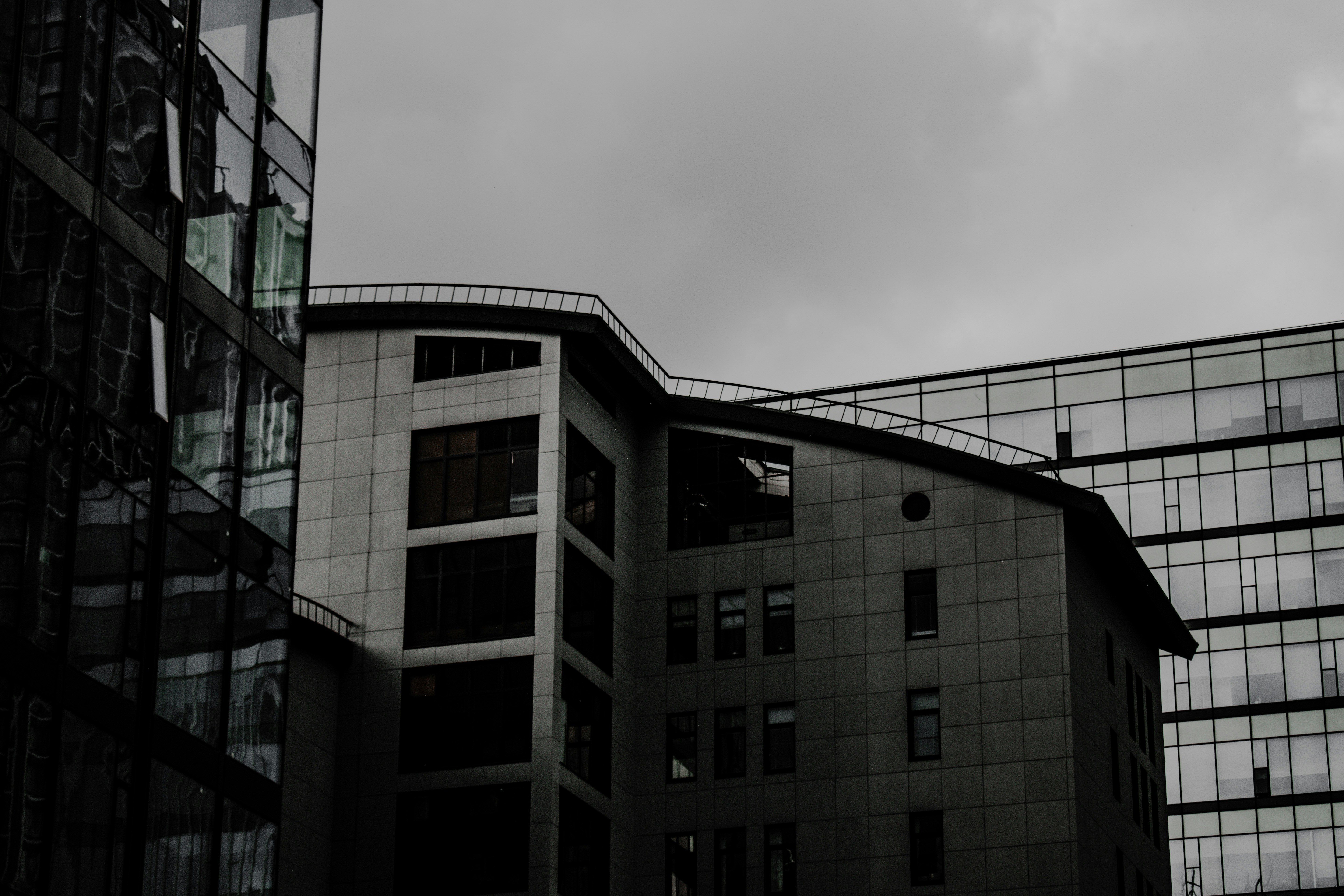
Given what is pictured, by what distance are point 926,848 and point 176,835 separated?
120 feet

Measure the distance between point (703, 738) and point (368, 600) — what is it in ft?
37.9

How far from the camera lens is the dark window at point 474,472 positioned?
61.7 m

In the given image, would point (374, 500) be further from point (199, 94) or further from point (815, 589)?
point (199, 94)

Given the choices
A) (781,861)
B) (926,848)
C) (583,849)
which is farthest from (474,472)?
(926,848)

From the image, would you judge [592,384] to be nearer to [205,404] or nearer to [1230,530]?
[205,404]

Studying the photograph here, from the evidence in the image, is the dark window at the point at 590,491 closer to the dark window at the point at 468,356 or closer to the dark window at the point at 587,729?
the dark window at the point at 468,356

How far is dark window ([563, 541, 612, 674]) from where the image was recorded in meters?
61.8

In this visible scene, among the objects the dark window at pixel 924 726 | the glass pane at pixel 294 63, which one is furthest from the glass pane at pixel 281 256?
the dark window at pixel 924 726

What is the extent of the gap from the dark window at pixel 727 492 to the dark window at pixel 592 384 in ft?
10.0

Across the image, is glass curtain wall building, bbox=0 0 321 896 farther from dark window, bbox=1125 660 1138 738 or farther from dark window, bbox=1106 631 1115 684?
dark window, bbox=1125 660 1138 738

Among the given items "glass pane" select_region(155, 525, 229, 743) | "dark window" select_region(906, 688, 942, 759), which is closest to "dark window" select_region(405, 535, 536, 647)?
"dark window" select_region(906, 688, 942, 759)

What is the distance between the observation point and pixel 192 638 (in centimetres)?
2894

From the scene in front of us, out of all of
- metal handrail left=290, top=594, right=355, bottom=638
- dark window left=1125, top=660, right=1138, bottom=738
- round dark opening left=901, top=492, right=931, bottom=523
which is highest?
round dark opening left=901, top=492, right=931, bottom=523

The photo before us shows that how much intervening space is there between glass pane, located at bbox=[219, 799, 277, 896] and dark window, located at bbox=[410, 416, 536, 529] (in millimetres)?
31017
